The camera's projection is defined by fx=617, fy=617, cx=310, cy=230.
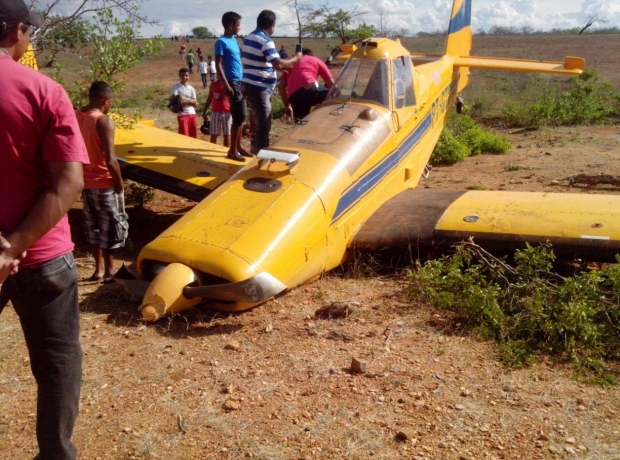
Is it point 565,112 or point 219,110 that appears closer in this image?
point 219,110

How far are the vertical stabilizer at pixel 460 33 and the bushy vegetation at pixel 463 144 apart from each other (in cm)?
106

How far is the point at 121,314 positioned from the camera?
195 inches

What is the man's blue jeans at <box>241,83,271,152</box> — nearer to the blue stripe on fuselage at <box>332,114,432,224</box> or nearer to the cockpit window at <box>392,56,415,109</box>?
the cockpit window at <box>392,56,415,109</box>

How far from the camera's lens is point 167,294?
447cm

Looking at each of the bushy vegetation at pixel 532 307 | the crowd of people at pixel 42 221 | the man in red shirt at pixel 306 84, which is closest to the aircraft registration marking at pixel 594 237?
the bushy vegetation at pixel 532 307

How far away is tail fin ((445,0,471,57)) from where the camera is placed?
11098 mm

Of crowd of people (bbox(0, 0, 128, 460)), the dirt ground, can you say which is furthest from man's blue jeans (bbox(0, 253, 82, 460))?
the dirt ground

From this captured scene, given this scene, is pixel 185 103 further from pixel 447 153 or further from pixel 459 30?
pixel 459 30

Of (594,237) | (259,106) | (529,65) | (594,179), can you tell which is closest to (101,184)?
(259,106)

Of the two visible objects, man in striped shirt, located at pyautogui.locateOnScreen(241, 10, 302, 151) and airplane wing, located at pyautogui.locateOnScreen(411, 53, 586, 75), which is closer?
man in striped shirt, located at pyautogui.locateOnScreen(241, 10, 302, 151)

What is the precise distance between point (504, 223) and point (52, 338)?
421cm

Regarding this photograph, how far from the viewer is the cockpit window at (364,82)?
6.93 metres

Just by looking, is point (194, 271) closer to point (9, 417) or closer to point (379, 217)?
point (9, 417)

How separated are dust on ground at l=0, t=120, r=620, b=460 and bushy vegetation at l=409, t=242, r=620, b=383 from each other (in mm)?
174
